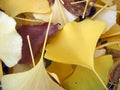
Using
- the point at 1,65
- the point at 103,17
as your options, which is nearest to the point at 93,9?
the point at 103,17

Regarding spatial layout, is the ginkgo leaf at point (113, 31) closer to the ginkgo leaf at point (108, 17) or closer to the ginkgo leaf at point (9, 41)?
the ginkgo leaf at point (108, 17)

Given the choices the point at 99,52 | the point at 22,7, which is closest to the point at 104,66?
the point at 99,52

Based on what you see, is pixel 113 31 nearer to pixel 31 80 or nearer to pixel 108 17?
pixel 108 17

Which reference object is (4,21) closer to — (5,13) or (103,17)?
(5,13)

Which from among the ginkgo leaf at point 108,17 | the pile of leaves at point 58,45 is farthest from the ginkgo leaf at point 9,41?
the ginkgo leaf at point 108,17

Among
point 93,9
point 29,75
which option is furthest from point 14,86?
point 93,9

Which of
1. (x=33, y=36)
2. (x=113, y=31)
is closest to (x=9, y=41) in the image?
(x=33, y=36)

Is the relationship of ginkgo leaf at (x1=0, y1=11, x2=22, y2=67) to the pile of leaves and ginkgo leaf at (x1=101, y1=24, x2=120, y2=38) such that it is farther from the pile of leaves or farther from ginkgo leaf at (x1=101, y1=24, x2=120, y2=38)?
ginkgo leaf at (x1=101, y1=24, x2=120, y2=38)
